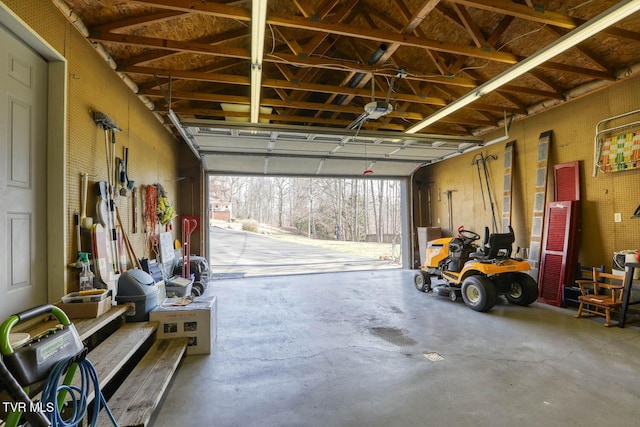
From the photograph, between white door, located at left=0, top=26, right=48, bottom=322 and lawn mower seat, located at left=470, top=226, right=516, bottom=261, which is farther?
lawn mower seat, located at left=470, top=226, right=516, bottom=261

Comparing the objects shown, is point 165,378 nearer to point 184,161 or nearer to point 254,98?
point 254,98

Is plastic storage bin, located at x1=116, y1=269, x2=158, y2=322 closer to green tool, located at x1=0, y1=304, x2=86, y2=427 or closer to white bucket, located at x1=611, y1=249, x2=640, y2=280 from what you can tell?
green tool, located at x1=0, y1=304, x2=86, y2=427

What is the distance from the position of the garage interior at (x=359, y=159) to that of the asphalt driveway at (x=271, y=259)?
1.65m

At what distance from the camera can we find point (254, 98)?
4020 mm

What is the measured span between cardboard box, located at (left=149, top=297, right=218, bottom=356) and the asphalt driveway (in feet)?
14.9

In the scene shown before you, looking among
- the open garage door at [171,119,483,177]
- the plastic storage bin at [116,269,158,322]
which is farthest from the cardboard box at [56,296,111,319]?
the open garage door at [171,119,483,177]

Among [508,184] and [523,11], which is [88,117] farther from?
[508,184]

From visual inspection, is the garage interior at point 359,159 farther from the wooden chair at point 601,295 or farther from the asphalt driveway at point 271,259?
the asphalt driveway at point 271,259

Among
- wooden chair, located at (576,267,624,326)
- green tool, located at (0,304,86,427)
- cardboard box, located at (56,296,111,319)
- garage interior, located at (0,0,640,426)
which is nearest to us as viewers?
green tool, located at (0,304,86,427)

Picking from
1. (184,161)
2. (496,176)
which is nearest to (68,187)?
(184,161)

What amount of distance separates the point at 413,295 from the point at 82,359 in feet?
17.0

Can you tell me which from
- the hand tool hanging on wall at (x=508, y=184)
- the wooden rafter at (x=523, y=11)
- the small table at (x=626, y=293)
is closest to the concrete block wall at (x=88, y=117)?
the wooden rafter at (x=523, y=11)

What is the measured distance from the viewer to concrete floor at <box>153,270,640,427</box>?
215cm

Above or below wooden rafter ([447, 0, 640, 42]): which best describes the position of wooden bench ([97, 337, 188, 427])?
below
